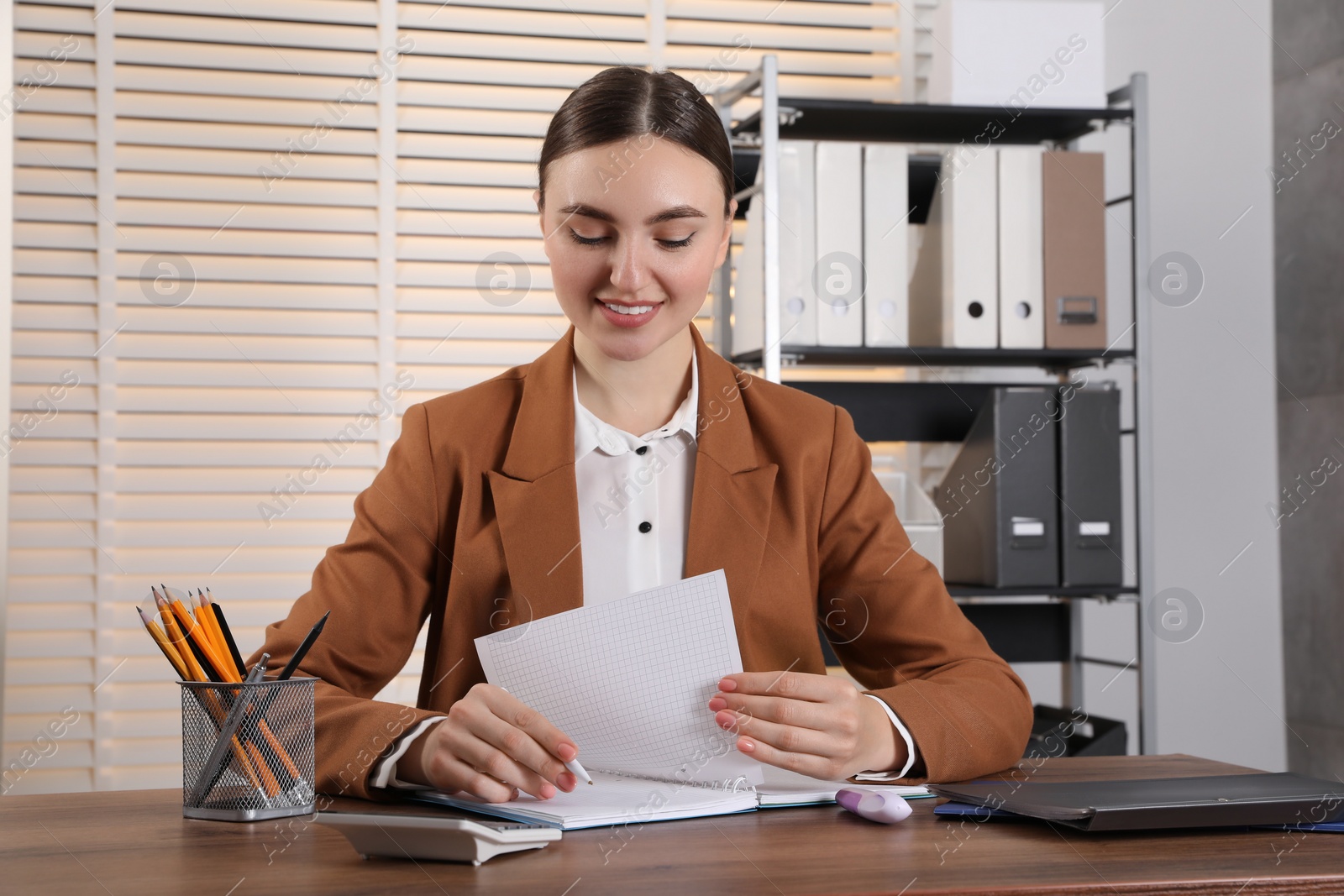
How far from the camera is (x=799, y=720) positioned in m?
0.95

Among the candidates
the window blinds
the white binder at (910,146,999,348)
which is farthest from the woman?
the window blinds

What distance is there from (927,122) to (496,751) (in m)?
2.15

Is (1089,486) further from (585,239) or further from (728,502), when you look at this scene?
(585,239)

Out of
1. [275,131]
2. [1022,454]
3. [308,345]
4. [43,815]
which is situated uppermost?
[275,131]

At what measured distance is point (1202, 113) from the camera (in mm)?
3006

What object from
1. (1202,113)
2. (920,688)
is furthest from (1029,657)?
(920,688)

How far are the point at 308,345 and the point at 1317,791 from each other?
244 cm

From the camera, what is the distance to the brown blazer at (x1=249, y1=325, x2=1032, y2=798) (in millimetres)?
1219

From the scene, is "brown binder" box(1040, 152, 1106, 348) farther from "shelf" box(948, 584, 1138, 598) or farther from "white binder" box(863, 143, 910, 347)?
"shelf" box(948, 584, 1138, 598)

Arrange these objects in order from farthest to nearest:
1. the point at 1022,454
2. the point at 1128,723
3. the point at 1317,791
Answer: the point at 1128,723
the point at 1022,454
the point at 1317,791

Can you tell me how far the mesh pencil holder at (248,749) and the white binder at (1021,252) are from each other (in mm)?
2022

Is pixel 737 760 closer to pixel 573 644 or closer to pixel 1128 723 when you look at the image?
pixel 573 644

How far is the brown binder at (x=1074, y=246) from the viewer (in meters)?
2.57

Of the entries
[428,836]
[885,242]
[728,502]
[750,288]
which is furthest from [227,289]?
[428,836]
